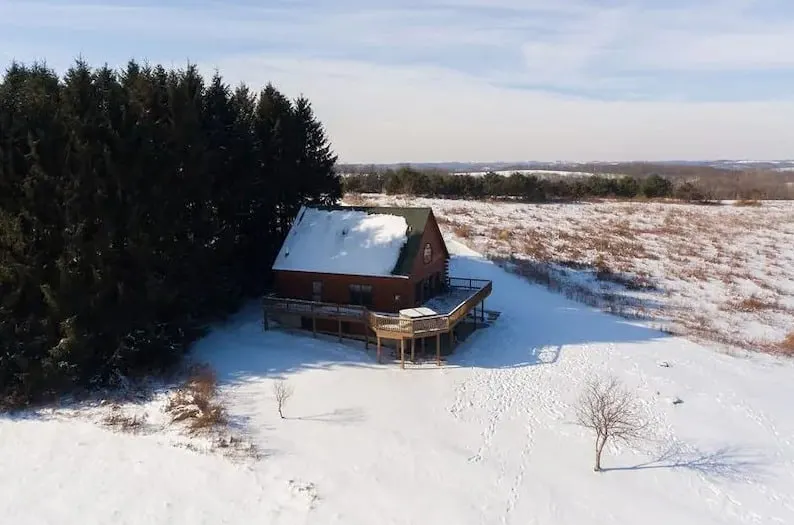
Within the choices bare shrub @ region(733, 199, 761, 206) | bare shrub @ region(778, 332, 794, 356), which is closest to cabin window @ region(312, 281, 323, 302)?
bare shrub @ region(778, 332, 794, 356)

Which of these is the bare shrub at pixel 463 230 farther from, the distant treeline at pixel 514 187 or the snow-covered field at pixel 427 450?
the distant treeline at pixel 514 187

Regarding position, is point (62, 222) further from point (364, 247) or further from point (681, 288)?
point (681, 288)

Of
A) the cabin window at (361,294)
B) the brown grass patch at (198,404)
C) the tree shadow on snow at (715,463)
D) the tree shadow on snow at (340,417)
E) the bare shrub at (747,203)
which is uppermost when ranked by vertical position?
the bare shrub at (747,203)

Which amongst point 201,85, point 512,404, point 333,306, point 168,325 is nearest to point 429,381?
point 512,404

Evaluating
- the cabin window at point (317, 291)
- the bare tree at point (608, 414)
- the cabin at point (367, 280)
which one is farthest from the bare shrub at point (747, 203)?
the cabin window at point (317, 291)

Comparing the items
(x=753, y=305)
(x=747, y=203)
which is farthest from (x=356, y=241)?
(x=747, y=203)

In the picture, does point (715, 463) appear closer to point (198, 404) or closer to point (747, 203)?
point (198, 404)
